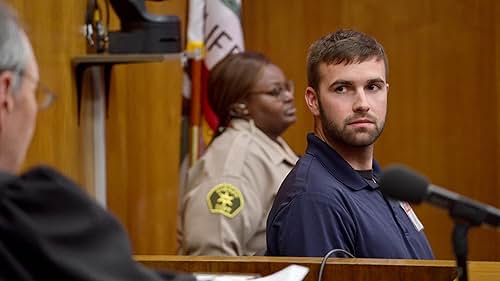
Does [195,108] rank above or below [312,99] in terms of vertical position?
below

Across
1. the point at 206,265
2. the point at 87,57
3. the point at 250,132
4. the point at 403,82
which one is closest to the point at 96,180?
the point at 87,57

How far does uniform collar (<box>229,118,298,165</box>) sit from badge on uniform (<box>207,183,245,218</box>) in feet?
0.79

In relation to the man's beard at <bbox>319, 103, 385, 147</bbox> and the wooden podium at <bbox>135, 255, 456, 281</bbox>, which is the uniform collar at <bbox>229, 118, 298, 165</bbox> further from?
the wooden podium at <bbox>135, 255, 456, 281</bbox>

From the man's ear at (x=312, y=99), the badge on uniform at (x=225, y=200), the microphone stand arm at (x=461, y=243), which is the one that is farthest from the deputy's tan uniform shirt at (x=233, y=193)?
the microphone stand arm at (x=461, y=243)

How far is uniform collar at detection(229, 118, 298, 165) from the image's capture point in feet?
11.1

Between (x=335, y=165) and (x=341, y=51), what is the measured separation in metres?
0.25

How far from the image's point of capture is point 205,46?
14.3 ft

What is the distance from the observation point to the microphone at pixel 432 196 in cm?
133

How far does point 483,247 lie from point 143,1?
119 inches

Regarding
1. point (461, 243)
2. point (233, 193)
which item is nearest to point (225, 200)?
point (233, 193)

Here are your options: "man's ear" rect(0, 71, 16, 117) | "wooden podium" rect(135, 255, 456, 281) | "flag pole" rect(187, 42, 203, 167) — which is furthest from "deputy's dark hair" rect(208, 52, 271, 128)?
"man's ear" rect(0, 71, 16, 117)

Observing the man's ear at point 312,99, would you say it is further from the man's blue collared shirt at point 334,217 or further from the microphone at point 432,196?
the microphone at point 432,196

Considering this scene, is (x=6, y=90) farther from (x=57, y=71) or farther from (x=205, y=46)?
(x=205, y=46)

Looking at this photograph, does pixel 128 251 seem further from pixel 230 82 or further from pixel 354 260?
pixel 230 82
